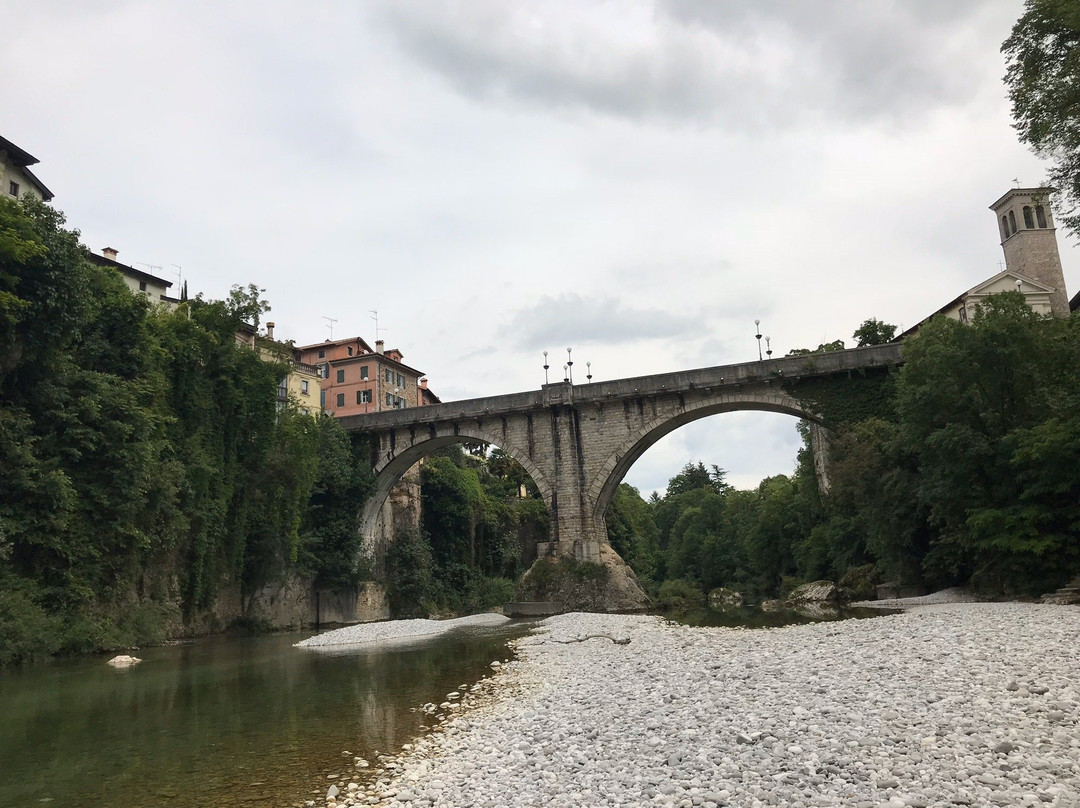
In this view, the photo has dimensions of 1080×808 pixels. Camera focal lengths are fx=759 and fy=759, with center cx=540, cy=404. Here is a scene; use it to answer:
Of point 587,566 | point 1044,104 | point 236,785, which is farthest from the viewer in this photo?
point 587,566

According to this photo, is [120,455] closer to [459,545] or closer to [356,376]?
[459,545]

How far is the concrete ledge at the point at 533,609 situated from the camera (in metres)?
36.1

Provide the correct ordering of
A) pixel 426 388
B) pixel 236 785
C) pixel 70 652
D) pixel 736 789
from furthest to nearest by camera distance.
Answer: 1. pixel 426 388
2. pixel 70 652
3. pixel 236 785
4. pixel 736 789

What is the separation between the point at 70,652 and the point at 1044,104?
2834cm

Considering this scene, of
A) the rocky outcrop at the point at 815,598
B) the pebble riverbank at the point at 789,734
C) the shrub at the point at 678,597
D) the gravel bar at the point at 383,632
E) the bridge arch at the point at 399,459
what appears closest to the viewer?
the pebble riverbank at the point at 789,734

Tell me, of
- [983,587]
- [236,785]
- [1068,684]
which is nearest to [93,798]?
[236,785]

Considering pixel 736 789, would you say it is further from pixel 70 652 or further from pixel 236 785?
pixel 70 652

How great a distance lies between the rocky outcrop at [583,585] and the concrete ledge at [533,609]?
9.5 inches

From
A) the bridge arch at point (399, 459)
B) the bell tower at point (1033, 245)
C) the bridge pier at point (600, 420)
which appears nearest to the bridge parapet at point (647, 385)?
the bridge pier at point (600, 420)

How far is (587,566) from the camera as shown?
37.2 m

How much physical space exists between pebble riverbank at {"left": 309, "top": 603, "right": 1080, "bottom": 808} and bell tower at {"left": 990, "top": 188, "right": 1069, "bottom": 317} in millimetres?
48691

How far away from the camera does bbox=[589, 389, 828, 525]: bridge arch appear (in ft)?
118

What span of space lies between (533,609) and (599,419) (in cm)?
1006

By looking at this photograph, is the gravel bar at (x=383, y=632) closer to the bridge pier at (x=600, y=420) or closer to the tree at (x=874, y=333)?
the bridge pier at (x=600, y=420)
